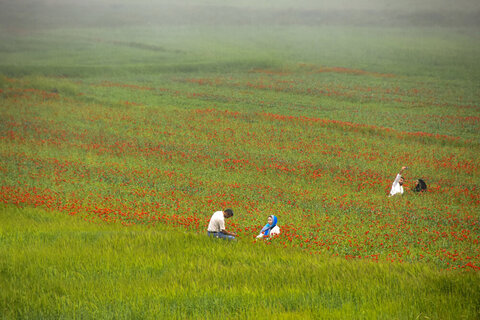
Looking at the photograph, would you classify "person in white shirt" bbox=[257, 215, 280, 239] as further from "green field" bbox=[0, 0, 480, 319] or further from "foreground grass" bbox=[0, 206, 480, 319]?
"foreground grass" bbox=[0, 206, 480, 319]

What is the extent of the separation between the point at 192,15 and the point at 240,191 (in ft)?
442

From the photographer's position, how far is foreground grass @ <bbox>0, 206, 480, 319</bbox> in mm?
7812

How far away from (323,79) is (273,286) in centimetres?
4960

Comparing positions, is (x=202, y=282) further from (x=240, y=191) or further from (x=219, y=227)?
(x=240, y=191)

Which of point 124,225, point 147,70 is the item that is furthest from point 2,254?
point 147,70

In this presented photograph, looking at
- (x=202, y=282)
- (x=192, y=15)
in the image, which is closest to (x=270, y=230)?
(x=202, y=282)

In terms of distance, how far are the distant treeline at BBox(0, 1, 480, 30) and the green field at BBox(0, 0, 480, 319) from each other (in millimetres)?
60150

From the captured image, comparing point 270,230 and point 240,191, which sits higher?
point 270,230

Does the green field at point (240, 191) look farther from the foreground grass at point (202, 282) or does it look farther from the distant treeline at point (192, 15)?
the distant treeline at point (192, 15)

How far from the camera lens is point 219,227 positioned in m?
12.1

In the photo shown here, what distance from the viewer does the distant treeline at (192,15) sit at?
115000mm

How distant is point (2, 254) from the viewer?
10250 mm

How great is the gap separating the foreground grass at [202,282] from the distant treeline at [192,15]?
378ft

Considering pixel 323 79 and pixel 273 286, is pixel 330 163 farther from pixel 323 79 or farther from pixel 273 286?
pixel 323 79
